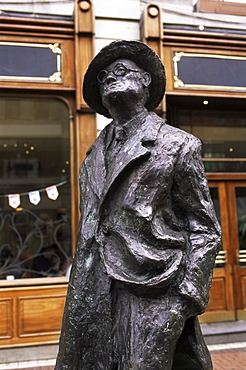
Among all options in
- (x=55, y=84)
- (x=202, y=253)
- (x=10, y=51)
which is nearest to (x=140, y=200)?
(x=202, y=253)

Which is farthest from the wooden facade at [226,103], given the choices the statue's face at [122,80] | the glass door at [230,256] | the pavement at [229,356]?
the statue's face at [122,80]

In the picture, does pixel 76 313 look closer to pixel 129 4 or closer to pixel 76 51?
pixel 76 51

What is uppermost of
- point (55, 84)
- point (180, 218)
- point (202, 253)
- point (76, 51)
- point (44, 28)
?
point (44, 28)

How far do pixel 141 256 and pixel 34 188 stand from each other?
465 centimetres

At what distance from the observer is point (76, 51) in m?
6.01

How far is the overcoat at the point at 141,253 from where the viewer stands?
73.5 inches

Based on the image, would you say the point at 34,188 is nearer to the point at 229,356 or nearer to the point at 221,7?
the point at 229,356

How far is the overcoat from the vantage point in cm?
187

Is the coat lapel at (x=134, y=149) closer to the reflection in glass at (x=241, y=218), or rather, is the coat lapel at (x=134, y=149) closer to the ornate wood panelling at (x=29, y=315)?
the ornate wood panelling at (x=29, y=315)

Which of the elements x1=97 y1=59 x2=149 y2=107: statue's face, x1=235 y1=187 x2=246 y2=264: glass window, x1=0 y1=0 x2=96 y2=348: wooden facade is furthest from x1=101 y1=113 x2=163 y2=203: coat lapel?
x1=235 y1=187 x2=246 y2=264: glass window

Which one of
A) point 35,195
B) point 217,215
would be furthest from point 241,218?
point 35,195

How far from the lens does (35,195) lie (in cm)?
622

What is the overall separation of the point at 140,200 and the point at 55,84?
4526 mm

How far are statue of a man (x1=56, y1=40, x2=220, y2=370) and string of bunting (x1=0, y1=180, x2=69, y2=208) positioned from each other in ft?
13.5
